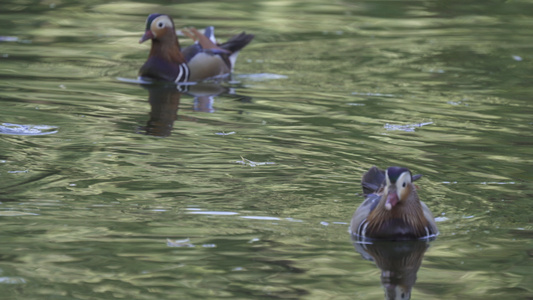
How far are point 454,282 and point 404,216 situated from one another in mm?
980

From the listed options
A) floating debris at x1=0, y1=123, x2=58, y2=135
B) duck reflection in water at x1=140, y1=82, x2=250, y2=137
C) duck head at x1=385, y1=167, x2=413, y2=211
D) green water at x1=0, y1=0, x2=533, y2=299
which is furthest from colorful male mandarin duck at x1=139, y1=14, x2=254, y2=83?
duck head at x1=385, y1=167, x2=413, y2=211

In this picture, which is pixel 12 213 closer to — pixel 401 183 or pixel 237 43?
pixel 401 183

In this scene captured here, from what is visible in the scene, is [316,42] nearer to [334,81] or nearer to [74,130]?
[334,81]

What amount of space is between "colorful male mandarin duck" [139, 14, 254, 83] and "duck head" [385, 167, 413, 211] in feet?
26.2

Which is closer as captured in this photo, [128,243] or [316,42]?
[128,243]

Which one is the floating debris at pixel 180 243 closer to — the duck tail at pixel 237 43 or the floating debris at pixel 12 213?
the floating debris at pixel 12 213

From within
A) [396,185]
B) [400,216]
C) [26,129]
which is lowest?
[26,129]

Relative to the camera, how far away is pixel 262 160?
34.6 ft

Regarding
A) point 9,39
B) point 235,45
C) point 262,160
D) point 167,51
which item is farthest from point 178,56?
point 262,160

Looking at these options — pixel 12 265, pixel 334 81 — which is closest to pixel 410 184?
pixel 12 265

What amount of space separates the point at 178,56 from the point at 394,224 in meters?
8.51

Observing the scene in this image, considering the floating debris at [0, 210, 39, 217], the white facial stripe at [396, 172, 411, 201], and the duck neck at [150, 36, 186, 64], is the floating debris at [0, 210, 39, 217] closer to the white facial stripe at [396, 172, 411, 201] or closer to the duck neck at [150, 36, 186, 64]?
the white facial stripe at [396, 172, 411, 201]

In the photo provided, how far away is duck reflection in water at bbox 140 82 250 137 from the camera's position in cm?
1216

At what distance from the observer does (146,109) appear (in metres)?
13.3
